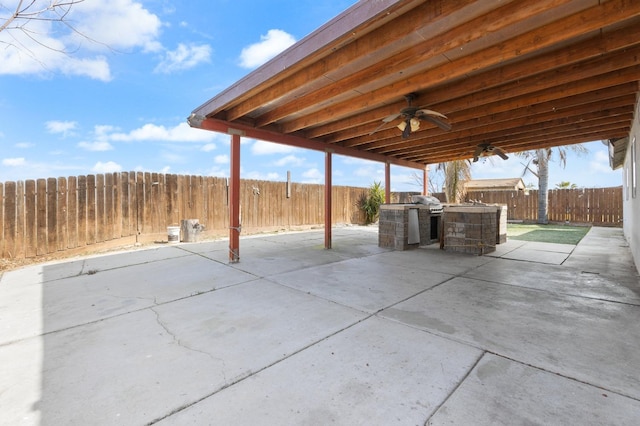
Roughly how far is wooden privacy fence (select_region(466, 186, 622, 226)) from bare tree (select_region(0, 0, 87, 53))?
53.6 ft

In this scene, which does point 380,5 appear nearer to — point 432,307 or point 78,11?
point 78,11

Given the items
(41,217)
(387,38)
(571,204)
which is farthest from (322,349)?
(571,204)

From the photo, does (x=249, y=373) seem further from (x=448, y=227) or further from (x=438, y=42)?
(x=448, y=227)

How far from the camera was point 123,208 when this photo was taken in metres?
6.80

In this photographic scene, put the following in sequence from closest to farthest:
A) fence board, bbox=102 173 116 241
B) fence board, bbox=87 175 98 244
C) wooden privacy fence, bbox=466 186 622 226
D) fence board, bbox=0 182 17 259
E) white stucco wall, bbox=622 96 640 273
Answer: white stucco wall, bbox=622 96 640 273
fence board, bbox=0 182 17 259
fence board, bbox=87 175 98 244
fence board, bbox=102 173 116 241
wooden privacy fence, bbox=466 186 622 226

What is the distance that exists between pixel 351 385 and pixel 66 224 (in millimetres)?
6964

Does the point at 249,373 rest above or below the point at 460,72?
below

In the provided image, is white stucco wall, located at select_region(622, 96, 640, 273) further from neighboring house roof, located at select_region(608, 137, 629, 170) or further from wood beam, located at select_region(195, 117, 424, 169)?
wood beam, located at select_region(195, 117, 424, 169)

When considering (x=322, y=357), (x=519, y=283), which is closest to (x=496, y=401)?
(x=322, y=357)

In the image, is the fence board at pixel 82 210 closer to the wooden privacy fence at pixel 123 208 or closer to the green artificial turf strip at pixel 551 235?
the wooden privacy fence at pixel 123 208

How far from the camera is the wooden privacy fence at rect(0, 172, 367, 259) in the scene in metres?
5.29

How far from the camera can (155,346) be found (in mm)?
2074

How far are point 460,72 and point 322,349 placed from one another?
Result: 314 centimetres

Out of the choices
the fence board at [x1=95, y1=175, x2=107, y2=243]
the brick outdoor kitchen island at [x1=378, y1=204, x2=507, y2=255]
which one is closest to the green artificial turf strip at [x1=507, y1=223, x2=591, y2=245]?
the brick outdoor kitchen island at [x1=378, y1=204, x2=507, y2=255]
